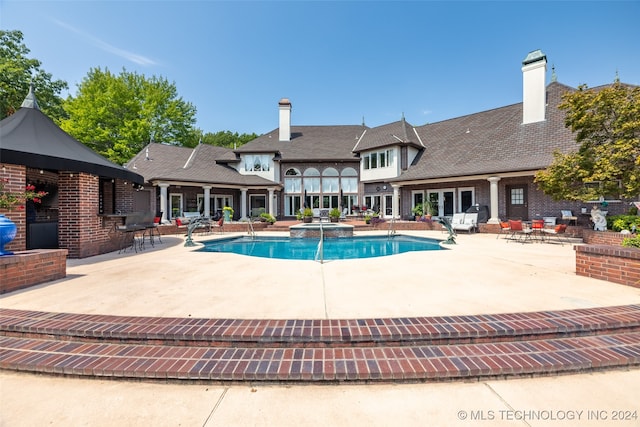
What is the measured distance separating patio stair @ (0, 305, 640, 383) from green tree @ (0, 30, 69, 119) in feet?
93.4

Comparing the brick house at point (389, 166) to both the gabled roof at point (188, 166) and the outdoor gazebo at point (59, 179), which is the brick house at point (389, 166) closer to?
the gabled roof at point (188, 166)

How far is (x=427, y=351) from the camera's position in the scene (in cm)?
271

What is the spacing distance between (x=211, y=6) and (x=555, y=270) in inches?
580

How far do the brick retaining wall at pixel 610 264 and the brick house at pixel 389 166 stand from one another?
10.0 metres

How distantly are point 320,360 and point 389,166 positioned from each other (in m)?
20.7

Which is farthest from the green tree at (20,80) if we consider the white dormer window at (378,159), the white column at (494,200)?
the white column at (494,200)

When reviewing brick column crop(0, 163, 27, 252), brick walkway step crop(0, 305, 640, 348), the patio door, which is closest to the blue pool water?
brick column crop(0, 163, 27, 252)

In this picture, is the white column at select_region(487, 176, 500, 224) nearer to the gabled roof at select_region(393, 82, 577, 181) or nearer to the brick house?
the brick house

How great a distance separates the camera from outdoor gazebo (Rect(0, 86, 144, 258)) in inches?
247

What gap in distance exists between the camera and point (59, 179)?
740cm

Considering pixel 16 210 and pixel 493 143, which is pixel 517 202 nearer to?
pixel 493 143

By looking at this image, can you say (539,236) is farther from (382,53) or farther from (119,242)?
(119,242)

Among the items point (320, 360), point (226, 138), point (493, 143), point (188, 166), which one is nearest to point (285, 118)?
point (188, 166)

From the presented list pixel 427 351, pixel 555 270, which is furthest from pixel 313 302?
pixel 555 270
